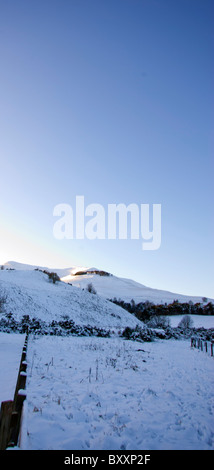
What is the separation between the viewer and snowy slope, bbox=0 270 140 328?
40.3 metres

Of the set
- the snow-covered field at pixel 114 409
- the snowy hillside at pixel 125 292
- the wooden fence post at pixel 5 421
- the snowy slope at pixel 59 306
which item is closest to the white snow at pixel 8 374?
the snow-covered field at pixel 114 409

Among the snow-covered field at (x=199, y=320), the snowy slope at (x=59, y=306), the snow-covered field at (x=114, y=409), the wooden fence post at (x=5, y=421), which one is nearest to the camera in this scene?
the wooden fence post at (x=5, y=421)

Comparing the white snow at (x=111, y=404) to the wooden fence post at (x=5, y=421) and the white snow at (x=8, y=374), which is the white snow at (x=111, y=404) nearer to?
the white snow at (x=8, y=374)

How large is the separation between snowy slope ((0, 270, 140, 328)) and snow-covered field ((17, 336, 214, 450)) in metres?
28.3

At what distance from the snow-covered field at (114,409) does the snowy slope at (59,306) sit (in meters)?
28.3

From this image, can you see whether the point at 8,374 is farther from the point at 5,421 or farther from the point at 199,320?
the point at 199,320

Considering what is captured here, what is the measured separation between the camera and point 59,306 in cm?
4666

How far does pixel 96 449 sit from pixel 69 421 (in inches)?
52.4

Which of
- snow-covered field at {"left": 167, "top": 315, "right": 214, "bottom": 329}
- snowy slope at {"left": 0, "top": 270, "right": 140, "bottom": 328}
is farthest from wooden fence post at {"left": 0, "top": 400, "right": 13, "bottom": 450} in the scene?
snow-covered field at {"left": 167, "top": 315, "right": 214, "bottom": 329}

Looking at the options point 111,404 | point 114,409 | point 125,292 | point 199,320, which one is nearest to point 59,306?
point 111,404

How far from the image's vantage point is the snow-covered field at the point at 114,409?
Result: 4.85 m

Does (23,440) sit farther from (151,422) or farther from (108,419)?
(151,422)

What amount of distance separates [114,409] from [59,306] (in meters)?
42.6
